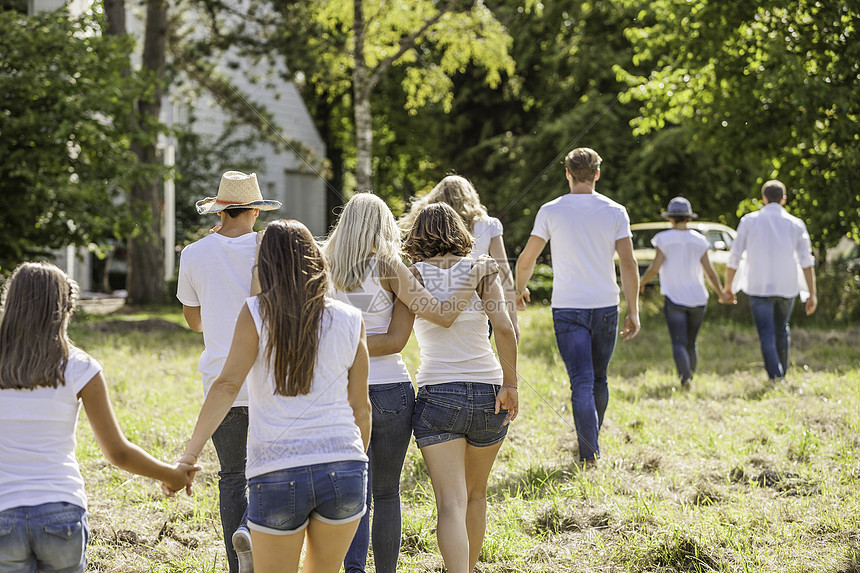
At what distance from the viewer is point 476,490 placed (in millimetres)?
4047

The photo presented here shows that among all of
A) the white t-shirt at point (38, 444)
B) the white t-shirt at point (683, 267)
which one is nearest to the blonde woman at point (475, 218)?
the white t-shirt at point (38, 444)

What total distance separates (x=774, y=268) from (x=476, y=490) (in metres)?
5.83

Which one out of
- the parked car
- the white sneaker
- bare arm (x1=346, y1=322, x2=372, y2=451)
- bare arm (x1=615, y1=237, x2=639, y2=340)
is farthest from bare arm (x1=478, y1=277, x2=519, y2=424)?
the parked car

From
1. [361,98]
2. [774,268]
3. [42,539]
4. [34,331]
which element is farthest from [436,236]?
[361,98]

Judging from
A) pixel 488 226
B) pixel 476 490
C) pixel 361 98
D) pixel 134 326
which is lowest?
pixel 134 326

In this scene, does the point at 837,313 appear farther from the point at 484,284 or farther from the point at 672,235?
the point at 484,284

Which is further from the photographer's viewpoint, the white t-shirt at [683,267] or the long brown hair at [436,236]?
the white t-shirt at [683,267]

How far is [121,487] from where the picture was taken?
571 cm

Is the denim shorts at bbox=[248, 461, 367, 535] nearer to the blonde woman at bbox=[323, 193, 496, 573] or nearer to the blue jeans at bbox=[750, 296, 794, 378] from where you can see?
the blonde woman at bbox=[323, 193, 496, 573]

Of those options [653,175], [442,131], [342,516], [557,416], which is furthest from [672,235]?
[442,131]

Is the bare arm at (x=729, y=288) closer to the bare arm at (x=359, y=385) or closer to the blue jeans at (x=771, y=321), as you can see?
the blue jeans at (x=771, y=321)

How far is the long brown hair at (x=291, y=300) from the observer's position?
2.99 m

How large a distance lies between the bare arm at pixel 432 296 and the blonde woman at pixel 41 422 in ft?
4.40

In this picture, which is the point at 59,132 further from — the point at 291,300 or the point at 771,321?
the point at 291,300
